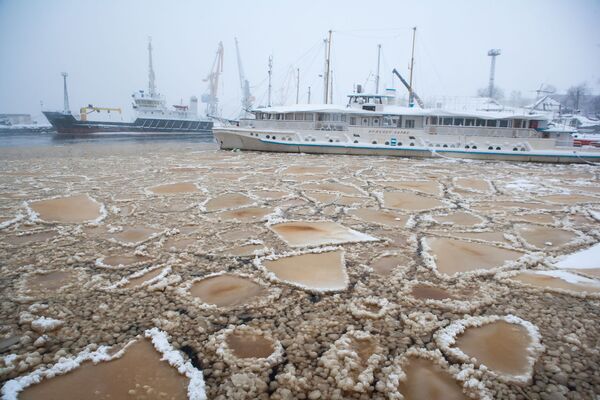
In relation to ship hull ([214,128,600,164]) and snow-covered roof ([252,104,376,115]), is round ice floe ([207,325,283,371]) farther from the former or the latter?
snow-covered roof ([252,104,376,115])

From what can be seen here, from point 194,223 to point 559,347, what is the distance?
500cm

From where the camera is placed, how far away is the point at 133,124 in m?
47.2

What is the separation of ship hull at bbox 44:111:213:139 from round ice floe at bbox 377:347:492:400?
49.1 meters

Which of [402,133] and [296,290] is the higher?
[402,133]

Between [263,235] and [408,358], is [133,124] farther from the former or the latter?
[408,358]

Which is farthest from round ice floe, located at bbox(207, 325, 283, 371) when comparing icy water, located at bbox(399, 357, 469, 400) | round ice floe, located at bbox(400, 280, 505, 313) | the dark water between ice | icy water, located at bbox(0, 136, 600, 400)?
the dark water between ice

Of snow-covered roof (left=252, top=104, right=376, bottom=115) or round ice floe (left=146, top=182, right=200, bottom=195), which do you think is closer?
round ice floe (left=146, top=182, right=200, bottom=195)

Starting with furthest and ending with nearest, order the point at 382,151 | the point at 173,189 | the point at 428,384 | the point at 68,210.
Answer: the point at 382,151
the point at 173,189
the point at 68,210
the point at 428,384

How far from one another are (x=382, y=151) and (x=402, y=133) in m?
1.87

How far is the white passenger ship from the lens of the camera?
1844 cm

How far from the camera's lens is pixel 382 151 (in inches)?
750

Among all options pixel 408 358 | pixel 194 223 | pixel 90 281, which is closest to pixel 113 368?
pixel 90 281

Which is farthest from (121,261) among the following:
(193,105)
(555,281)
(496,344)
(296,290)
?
(193,105)

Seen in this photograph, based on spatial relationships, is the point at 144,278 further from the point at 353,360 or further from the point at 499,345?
the point at 499,345
